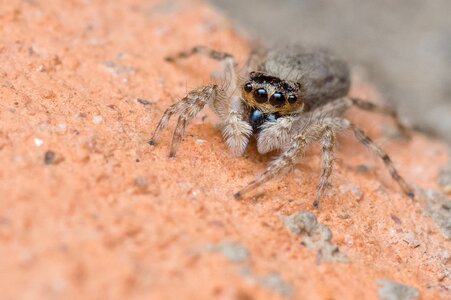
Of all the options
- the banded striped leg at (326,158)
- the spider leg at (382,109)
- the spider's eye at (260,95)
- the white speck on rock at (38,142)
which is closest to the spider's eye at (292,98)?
the spider's eye at (260,95)

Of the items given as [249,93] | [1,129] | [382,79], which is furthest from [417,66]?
[1,129]

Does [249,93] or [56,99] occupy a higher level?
[249,93]

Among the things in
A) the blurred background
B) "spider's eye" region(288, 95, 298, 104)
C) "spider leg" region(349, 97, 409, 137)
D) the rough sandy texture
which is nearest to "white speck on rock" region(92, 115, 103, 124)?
the rough sandy texture

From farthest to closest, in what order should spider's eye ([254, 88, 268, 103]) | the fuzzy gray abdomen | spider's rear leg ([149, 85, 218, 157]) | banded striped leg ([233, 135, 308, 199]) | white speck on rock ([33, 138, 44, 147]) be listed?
the fuzzy gray abdomen, spider's eye ([254, 88, 268, 103]), spider's rear leg ([149, 85, 218, 157]), banded striped leg ([233, 135, 308, 199]), white speck on rock ([33, 138, 44, 147])

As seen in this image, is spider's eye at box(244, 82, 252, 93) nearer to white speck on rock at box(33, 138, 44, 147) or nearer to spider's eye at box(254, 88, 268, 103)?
spider's eye at box(254, 88, 268, 103)

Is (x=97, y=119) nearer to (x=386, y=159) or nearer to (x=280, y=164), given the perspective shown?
(x=280, y=164)

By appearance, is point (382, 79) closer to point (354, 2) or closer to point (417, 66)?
point (417, 66)
